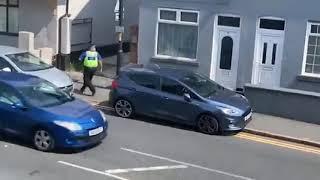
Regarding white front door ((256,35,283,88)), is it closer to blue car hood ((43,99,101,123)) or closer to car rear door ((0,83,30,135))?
blue car hood ((43,99,101,123))

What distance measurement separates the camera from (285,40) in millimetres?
20516

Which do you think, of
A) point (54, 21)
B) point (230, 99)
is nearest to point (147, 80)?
point (230, 99)

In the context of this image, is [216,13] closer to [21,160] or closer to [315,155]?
[315,155]

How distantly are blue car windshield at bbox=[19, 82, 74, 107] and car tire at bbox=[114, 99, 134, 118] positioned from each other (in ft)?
10.0

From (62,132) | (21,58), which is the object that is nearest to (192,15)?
(21,58)

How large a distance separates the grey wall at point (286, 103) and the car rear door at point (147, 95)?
3.23m

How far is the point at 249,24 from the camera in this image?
826 inches

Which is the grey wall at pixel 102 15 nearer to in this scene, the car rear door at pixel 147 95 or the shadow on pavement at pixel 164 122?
the shadow on pavement at pixel 164 122

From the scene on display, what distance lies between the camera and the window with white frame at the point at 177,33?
22.1 metres

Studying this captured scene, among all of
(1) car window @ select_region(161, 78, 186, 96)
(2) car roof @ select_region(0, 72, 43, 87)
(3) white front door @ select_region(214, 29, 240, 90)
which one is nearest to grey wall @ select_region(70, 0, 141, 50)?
(3) white front door @ select_region(214, 29, 240, 90)

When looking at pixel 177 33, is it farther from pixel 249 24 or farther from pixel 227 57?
pixel 249 24

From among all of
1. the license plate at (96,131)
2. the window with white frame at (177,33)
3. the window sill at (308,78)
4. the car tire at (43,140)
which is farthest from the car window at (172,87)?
the window sill at (308,78)

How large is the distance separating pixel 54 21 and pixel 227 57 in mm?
7665

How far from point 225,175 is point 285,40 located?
8.88m
